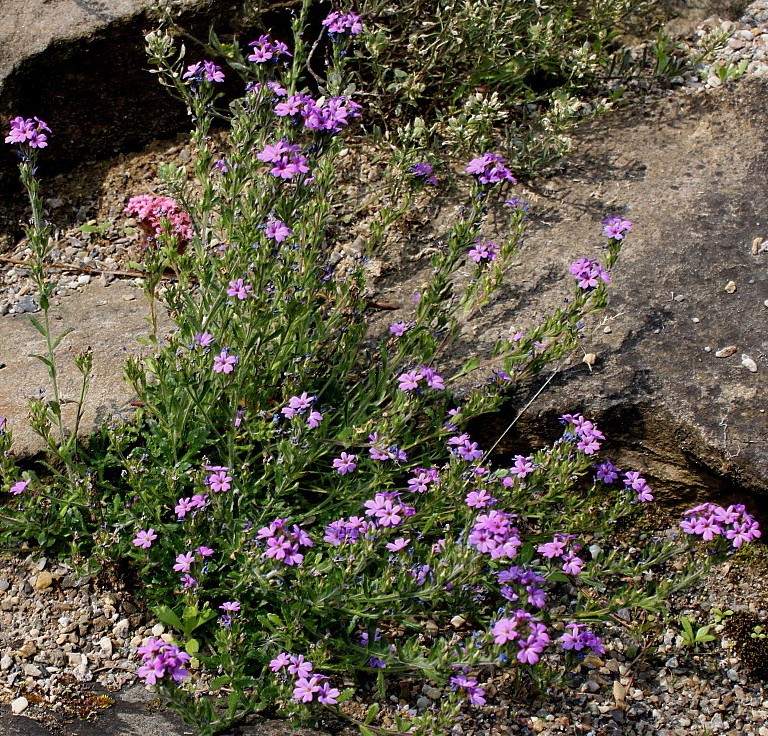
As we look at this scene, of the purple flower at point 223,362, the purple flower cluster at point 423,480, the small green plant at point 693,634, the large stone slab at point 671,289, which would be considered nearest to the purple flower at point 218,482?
the purple flower at point 223,362

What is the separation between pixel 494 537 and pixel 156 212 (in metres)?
3.21

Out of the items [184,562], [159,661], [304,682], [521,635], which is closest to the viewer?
[159,661]

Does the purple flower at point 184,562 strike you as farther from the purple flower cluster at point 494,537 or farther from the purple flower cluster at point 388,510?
the purple flower cluster at point 494,537

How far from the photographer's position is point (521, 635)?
8.45 feet

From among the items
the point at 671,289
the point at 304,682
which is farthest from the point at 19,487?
the point at 671,289

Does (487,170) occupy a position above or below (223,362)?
above

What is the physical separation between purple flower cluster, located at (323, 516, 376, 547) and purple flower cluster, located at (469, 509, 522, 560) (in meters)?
0.36

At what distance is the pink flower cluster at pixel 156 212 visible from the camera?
4918 millimetres

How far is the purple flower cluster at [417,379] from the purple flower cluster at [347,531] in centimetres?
53

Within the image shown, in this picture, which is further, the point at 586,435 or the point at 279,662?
the point at 586,435

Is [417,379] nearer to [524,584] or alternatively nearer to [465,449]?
[465,449]

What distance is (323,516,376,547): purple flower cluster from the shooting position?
290cm

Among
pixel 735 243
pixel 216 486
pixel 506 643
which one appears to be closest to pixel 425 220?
pixel 735 243

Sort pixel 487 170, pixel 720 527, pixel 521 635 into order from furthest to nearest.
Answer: pixel 487 170
pixel 720 527
pixel 521 635
